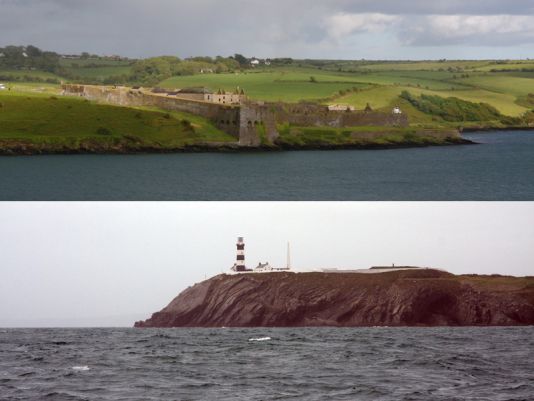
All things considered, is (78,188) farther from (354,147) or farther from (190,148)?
(354,147)

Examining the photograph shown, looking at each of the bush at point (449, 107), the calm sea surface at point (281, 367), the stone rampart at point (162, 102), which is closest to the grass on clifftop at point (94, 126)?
the stone rampart at point (162, 102)

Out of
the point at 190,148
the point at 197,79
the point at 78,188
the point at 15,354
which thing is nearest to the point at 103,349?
the point at 15,354

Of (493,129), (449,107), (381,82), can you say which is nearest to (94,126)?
(381,82)

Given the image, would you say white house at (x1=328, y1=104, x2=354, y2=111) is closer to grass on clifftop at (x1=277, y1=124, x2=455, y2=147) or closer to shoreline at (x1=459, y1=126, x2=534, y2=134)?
grass on clifftop at (x1=277, y1=124, x2=455, y2=147)

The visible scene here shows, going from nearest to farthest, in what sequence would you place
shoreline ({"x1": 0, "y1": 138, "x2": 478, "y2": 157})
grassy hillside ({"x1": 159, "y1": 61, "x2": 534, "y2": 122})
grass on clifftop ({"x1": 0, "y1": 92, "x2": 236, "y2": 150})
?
shoreline ({"x1": 0, "y1": 138, "x2": 478, "y2": 157}) → grass on clifftop ({"x1": 0, "y1": 92, "x2": 236, "y2": 150}) → grassy hillside ({"x1": 159, "y1": 61, "x2": 534, "y2": 122})

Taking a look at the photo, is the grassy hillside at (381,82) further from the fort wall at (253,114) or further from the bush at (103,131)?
the bush at (103,131)

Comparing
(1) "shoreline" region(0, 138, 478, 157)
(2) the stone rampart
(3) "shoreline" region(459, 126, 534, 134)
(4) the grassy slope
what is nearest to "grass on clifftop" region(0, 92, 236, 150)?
(1) "shoreline" region(0, 138, 478, 157)
